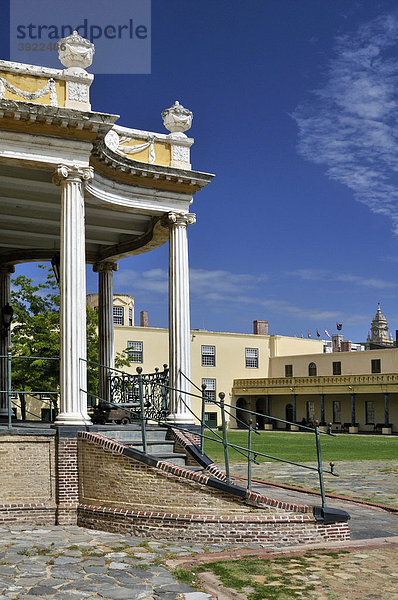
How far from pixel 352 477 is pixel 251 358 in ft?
153

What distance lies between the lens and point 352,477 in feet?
55.5

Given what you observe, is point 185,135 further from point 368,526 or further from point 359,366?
point 359,366

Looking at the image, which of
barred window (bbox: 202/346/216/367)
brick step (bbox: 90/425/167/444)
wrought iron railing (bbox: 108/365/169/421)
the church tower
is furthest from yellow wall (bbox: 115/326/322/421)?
the church tower

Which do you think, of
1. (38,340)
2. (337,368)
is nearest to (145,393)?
(38,340)

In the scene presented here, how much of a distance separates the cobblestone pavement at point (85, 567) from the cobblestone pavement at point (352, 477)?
545 cm

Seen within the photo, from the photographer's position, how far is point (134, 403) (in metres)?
14.9

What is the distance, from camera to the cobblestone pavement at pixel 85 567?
6.93 meters

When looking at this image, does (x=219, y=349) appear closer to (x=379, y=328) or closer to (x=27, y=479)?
(x=27, y=479)

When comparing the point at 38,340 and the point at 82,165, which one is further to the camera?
the point at 38,340

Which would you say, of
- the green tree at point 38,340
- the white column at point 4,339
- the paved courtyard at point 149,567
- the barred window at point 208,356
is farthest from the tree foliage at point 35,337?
the barred window at point 208,356

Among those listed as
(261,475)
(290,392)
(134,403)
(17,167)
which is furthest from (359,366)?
(17,167)

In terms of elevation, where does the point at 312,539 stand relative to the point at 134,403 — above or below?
below

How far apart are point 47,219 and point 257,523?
27.6 ft

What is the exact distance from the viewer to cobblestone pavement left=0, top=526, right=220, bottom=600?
6.93 metres
